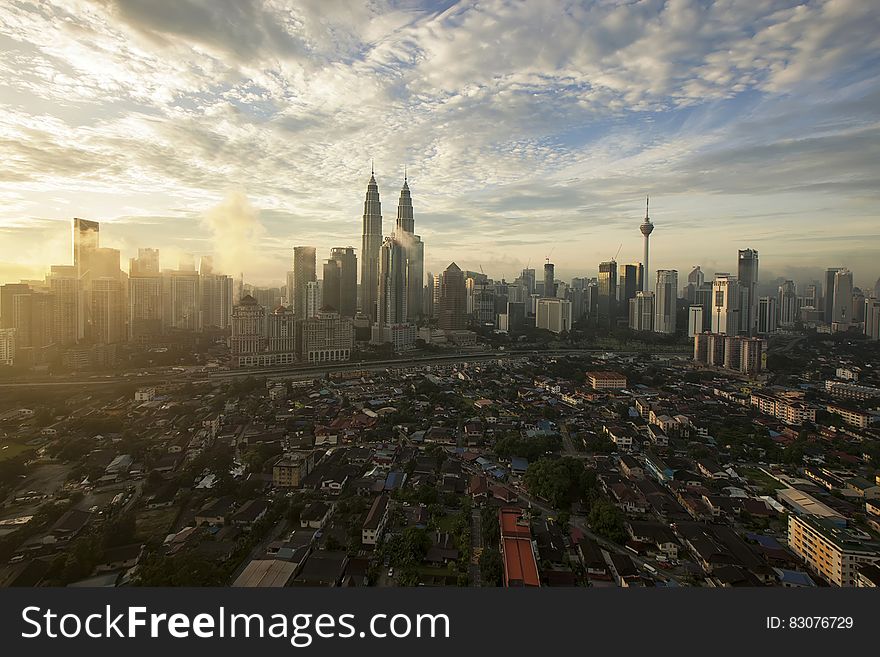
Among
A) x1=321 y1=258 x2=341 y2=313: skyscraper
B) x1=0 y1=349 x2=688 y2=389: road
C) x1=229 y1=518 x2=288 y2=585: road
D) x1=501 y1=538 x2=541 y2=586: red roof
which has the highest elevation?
x1=321 y1=258 x2=341 y2=313: skyscraper

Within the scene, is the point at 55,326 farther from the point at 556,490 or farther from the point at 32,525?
Result: the point at 556,490

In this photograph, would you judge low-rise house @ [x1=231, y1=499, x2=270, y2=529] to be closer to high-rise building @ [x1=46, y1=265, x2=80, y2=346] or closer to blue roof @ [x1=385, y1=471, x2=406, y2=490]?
blue roof @ [x1=385, y1=471, x2=406, y2=490]

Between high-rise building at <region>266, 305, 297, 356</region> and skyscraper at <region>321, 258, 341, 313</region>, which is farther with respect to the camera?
skyscraper at <region>321, 258, 341, 313</region>

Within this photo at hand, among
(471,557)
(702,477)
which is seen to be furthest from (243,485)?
(702,477)

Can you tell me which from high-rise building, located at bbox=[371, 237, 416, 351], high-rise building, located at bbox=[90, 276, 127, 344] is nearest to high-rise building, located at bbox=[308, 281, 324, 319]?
high-rise building, located at bbox=[371, 237, 416, 351]

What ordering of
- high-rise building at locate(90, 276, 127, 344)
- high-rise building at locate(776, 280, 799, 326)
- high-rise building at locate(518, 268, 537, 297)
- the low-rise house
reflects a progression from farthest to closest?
high-rise building at locate(518, 268, 537, 297), high-rise building at locate(776, 280, 799, 326), high-rise building at locate(90, 276, 127, 344), the low-rise house

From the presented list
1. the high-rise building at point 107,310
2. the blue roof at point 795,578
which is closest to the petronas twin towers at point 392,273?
the high-rise building at point 107,310
